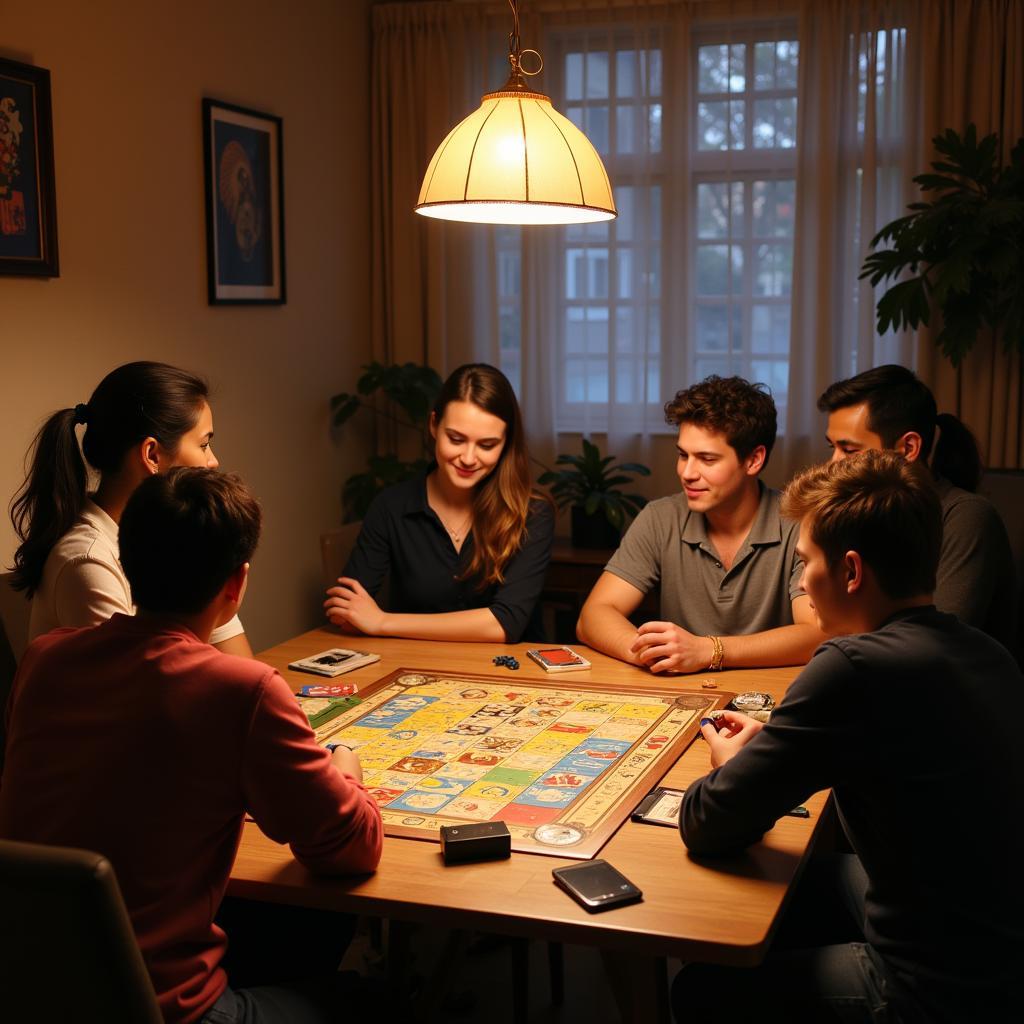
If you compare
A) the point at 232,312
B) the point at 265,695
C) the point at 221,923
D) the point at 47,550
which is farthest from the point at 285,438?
the point at 265,695

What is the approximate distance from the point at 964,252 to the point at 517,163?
2.37m

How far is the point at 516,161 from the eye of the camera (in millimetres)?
2004

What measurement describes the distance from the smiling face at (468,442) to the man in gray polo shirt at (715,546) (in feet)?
1.35

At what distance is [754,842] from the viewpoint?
163 centimetres

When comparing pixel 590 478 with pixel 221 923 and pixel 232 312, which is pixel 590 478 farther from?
pixel 221 923

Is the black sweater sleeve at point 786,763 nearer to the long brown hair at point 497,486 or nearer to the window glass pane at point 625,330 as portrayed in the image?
the long brown hair at point 497,486

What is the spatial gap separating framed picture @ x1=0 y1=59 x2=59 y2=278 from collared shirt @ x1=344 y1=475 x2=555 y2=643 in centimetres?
109

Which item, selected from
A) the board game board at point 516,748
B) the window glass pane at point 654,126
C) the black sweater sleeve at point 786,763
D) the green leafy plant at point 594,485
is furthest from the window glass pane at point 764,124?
the black sweater sleeve at point 786,763

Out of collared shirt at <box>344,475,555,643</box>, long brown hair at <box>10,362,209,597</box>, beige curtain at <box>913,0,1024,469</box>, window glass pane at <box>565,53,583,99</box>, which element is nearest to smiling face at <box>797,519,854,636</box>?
long brown hair at <box>10,362,209,597</box>

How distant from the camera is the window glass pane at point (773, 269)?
4.65 m

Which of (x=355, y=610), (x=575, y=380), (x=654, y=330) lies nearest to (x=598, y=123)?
(x=654, y=330)

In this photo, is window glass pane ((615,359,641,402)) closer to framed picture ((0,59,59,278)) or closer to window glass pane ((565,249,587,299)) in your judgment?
window glass pane ((565,249,587,299))

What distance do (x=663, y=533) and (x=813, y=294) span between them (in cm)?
203

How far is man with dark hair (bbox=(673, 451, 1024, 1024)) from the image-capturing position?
1464 mm
